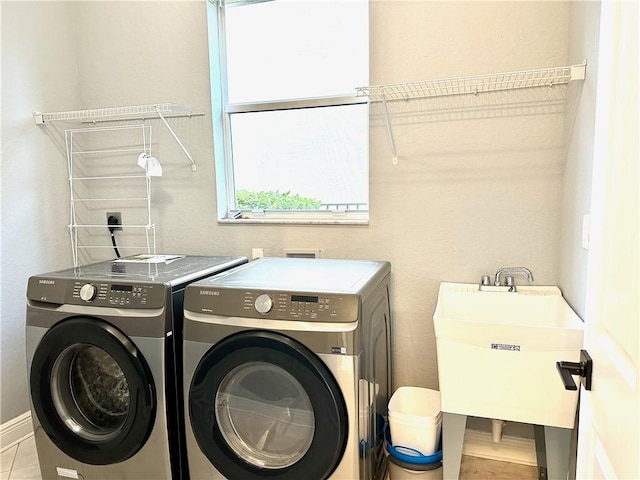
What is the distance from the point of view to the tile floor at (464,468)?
2047 millimetres

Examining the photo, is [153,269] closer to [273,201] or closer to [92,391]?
[92,391]

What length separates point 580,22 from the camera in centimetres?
171

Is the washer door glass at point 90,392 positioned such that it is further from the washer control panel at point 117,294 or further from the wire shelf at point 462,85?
the wire shelf at point 462,85

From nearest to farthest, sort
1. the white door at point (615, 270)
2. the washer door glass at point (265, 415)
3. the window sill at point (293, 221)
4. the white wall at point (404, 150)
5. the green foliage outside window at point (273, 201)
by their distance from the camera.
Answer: the white door at point (615, 270) → the washer door glass at point (265, 415) → the white wall at point (404, 150) → the window sill at point (293, 221) → the green foliage outside window at point (273, 201)

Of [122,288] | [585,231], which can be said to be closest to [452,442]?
[585,231]

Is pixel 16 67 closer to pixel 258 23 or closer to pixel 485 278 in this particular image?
pixel 258 23

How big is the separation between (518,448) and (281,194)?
1.74 m

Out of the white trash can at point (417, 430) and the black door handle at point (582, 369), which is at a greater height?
the black door handle at point (582, 369)

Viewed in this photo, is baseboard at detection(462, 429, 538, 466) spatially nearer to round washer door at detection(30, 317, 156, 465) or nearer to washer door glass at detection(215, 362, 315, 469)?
washer door glass at detection(215, 362, 315, 469)

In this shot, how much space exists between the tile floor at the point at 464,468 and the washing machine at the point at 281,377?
583mm

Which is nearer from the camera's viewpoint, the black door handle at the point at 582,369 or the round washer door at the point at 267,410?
the black door handle at the point at 582,369

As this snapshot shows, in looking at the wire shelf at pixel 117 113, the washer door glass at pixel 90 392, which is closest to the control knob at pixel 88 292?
the washer door glass at pixel 90 392

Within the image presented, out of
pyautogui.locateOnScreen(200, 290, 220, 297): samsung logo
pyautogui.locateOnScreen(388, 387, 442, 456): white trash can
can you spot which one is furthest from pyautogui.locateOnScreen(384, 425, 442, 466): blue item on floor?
pyautogui.locateOnScreen(200, 290, 220, 297): samsung logo

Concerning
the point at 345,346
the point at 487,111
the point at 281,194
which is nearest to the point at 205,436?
the point at 345,346
